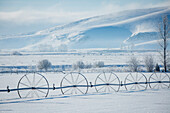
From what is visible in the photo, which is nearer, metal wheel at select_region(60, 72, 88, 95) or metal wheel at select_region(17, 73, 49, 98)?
metal wheel at select_region(17, 73, 49, 98)

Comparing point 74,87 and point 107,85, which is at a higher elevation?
point 107,85

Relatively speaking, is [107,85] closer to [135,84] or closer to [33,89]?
[135,84]

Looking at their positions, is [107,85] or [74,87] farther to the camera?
[74,87]

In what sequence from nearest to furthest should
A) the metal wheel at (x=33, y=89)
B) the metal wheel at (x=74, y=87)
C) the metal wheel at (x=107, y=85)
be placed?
the metal wheel at (x=33, y=89), the metal wheel at (x=74, y=87), the metal wheel at (x=107, y=85)

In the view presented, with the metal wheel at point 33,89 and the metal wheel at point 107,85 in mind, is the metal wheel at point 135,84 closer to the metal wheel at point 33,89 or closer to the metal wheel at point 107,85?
the metal wheel at point 107,85

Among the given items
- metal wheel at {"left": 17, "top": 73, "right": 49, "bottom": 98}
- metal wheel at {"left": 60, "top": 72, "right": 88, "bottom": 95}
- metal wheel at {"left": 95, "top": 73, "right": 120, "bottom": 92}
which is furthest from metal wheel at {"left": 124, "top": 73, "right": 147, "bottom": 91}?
metal wheel at {"left": 17, "top": 73, "right": 49, "bottom": 98}

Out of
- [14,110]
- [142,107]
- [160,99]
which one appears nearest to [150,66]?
[160,99]

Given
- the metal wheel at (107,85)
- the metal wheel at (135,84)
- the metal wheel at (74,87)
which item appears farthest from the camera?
the metal wheel at (135,84)

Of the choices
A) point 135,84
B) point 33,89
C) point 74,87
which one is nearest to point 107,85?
point 74,87

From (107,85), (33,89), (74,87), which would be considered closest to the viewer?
(33,89)

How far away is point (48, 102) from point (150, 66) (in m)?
25.1

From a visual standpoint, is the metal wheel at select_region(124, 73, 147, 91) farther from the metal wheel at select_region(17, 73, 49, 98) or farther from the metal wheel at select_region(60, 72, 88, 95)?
the metal wheel at select_region(17, 73, 49, 98)

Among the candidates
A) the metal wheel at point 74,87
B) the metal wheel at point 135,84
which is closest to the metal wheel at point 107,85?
the metal wheel at point 135,84

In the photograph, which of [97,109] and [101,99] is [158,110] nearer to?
[97,109]
